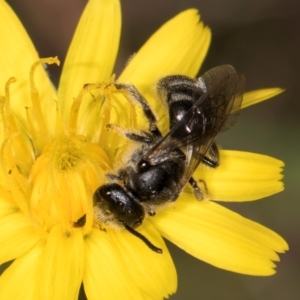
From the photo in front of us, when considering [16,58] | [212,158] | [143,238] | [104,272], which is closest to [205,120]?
[212,158]

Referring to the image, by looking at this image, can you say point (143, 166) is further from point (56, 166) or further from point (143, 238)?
point (56, 166)

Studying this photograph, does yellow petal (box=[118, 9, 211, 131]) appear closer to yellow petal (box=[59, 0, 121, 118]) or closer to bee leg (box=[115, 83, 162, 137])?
yellow petal (box=[59, 0, 121, 118])

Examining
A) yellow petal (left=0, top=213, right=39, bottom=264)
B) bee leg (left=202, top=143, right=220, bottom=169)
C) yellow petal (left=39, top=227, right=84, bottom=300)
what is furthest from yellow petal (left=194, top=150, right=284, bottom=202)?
yellow petal (left=0, top=213, right=39, bottom=264)

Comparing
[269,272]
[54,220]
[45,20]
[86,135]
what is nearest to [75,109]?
[86,135]

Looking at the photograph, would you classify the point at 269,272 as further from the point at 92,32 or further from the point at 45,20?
the point at 45,20

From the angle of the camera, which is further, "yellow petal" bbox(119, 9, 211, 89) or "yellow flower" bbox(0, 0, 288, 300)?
"yellow petal" bbox(119, 9, 211, 89)

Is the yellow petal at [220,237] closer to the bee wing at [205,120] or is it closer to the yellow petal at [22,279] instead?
the bee wing at [205,120]
